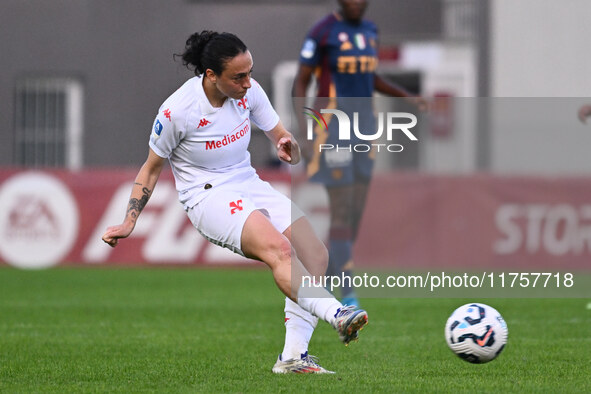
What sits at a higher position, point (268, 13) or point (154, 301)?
point (268, 13)

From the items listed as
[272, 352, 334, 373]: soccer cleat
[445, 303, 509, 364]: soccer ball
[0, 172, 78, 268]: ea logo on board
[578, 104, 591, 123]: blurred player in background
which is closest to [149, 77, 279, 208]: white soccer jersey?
[272, 352, 334, 373]: soccer cleat

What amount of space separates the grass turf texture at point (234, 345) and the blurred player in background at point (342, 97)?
2.85ft

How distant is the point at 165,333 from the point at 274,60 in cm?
1436

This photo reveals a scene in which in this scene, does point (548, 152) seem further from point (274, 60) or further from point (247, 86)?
point (247, 86)

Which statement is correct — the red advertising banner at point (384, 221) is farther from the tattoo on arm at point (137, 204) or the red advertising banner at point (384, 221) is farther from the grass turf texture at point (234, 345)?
the tattoo on arm at point (137, 204)

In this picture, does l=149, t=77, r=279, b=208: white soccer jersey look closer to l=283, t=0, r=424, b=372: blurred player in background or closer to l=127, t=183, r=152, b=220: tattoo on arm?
l=127, t=183, r=152, b=220: tattoo on arm

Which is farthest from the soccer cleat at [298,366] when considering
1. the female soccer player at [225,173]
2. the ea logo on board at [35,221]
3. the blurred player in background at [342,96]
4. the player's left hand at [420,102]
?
the ea logo on board at [35,221]

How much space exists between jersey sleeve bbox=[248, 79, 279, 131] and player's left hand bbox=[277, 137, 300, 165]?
32 centimetres

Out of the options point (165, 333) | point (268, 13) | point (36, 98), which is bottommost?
point (165, 333)

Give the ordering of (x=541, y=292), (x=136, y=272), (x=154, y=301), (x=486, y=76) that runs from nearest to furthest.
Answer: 1. (x=154, y=301)
2. (x=541, y=292)
3. (x=136, y=272)
4. (x=486, y=76)

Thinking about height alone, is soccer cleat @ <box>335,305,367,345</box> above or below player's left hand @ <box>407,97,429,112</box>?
below

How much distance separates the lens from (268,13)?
73.8 feet

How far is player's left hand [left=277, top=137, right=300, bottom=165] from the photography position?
6.43 m

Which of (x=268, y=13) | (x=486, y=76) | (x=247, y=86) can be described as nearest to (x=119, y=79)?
(x=268, y=13)
